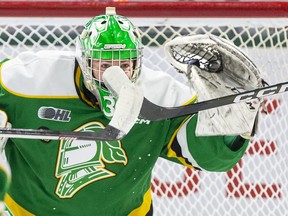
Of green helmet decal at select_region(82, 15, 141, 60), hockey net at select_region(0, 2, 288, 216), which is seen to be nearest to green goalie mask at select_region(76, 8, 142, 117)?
green helmet decal at select_region(82, 15, 141, 60)

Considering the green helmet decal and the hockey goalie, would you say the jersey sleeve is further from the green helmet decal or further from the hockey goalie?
the green helmet decal

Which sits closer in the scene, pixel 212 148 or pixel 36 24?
pixel 212 148

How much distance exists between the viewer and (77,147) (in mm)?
2143

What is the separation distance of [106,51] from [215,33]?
483 millimetres

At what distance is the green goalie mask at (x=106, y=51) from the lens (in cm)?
195

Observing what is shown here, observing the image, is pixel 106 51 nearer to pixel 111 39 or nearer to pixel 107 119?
pixel 111 39

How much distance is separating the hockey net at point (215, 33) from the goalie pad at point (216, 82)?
250 millimetres

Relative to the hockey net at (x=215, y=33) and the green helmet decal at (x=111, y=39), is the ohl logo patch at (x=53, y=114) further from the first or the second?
the hockey net at (x=215, y=33)

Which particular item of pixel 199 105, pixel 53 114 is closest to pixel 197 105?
pixel 199 105

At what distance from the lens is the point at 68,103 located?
2.09 m

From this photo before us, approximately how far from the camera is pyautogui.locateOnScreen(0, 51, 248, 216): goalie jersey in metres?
2.08

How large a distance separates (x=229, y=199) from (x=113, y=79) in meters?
0.83

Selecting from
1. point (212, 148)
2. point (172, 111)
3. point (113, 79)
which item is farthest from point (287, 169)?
point (113, 79)

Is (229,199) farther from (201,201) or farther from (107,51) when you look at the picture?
(107,51)
